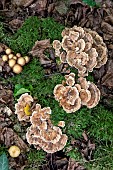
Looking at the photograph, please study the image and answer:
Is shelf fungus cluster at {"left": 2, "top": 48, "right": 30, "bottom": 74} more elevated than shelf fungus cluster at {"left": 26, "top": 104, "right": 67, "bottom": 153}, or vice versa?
shelf fungus cluster at {"left": 2, "top": 48, "right": 30, "bottom": 74}

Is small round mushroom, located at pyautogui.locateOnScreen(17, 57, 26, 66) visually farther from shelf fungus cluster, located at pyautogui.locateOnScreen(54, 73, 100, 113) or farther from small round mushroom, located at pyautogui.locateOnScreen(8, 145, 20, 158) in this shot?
small round mushroom, located at pyautogui.locateOnScreen(8, 145, 20, 158)

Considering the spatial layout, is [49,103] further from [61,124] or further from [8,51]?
[8,51]

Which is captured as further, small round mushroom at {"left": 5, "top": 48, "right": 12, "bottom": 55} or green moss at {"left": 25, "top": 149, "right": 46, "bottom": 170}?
small round mushroom at {"left": 5, "top": 48, "right": 12, "bottom": 55}

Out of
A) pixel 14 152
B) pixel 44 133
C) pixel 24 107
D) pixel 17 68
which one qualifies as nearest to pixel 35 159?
pixel 14 152

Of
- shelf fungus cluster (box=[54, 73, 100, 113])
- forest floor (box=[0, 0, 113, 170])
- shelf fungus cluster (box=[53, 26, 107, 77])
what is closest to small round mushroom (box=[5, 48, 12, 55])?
forest floor (box=[0, 0, 113, 170])

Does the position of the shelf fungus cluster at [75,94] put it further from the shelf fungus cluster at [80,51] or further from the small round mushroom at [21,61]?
the small round mushroom at [21,61]

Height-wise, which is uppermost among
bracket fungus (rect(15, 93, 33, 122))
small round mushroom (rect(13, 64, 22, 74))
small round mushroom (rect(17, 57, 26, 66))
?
small round mushroom (rect(17, 57, 26, 66))

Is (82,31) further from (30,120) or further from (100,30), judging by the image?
(30,120)
